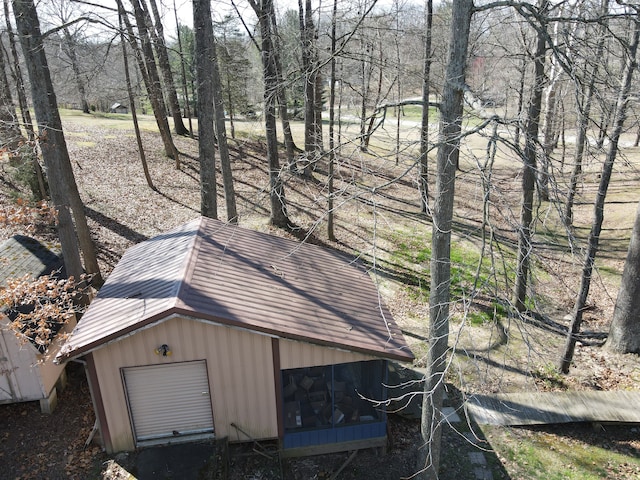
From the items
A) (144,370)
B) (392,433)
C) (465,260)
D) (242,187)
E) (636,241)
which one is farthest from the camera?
(242,187)

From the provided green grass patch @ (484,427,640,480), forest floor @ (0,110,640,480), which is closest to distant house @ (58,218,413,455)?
forest floor @ (0,110,640,480)

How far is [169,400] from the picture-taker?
804cm

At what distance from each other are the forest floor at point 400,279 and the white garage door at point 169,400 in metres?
0.75

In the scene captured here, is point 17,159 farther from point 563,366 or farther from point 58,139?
point 563,366

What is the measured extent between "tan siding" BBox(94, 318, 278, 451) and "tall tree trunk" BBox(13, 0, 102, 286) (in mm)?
3707

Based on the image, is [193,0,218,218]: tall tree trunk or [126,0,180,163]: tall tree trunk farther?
[126,0,180,163]: tall tree trunk

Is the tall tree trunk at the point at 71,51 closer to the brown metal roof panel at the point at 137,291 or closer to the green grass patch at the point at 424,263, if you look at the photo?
the brown metal roof panel at the point at 137,291

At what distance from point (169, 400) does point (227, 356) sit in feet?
4.49

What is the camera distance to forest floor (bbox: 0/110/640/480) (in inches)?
313

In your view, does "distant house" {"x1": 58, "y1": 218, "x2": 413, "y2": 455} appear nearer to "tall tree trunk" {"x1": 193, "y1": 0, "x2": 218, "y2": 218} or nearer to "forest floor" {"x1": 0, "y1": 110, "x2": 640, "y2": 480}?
"forest floor" {"x1": 0, "y1": 110, "x2": 640, "y2": 480}

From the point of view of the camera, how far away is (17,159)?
631 inches

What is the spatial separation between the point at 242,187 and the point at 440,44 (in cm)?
1233

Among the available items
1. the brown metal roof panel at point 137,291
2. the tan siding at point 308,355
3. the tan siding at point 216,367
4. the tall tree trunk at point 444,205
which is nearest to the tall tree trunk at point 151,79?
the brown metal roof panel at point 137,291

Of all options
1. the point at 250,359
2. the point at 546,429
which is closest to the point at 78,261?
the point at 250,359
